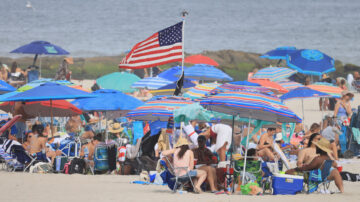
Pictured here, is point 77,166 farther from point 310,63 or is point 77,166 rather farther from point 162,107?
point 310,63

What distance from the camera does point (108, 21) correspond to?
74.4 m

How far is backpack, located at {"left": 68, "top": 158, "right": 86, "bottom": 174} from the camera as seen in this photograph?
11484 mm

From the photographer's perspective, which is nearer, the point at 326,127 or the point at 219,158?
the point at 219,158

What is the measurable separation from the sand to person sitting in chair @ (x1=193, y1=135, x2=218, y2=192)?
12.6 inches

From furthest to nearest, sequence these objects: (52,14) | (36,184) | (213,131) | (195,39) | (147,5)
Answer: (147,5), (52,14), (195,39), (213,131), (36,184)

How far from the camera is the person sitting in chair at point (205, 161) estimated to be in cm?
901

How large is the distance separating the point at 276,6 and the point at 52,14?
26336 mm

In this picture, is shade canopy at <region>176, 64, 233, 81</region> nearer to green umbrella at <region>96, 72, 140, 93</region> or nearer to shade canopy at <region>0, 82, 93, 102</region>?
green umbrella at <region>96, 72, 140, 93</region>

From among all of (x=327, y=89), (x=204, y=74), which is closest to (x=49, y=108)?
(x=204, y=74)

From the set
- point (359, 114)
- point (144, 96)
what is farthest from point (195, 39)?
point (359, 114)

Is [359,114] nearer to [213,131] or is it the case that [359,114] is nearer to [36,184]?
[213,131]

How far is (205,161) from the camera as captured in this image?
9125 millimetres

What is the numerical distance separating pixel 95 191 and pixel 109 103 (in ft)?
14.1

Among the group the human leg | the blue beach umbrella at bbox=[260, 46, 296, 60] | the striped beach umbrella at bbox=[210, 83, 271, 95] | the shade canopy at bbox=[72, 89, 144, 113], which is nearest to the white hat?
the shade canopy at bbox=[72, 89, 144, 113]
